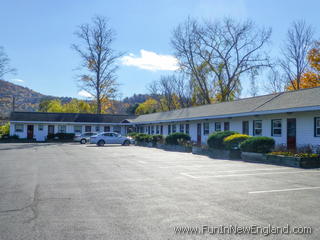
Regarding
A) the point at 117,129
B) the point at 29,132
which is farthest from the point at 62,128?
the point at 117,129

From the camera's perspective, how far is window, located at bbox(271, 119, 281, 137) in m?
20.6

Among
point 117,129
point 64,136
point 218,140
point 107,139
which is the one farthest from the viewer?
point 117,129

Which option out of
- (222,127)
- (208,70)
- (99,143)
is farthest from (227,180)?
(208,70)

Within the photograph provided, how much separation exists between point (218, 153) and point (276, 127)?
4.65 metres

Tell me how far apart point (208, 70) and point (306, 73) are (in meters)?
14.5

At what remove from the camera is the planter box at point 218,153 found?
18.8m

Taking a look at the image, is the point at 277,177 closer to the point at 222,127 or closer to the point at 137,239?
the point at 137,239

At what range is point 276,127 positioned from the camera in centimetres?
2081

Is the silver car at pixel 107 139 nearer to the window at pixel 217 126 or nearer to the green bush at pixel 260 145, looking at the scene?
the window at pixel 217 126

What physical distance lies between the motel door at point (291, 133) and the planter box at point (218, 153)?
3699 millimetres

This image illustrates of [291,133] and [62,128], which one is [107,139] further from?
[291,133]

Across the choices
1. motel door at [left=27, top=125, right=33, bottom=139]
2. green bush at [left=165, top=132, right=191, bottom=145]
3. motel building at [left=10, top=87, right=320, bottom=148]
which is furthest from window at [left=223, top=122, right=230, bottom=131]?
motel door at [left=27, top=125, right=33, bottom=139]

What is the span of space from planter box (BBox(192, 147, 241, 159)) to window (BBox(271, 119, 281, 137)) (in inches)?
152

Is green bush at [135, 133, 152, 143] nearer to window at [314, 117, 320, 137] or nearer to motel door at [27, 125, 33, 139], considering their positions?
motel door at [27, 125, 33, 139]
